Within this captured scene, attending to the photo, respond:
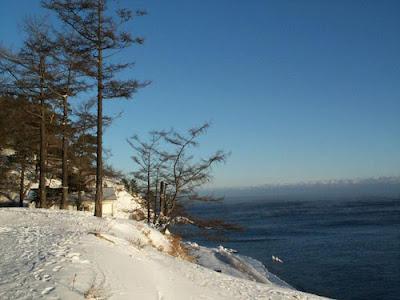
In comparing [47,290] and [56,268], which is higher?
[56,268]

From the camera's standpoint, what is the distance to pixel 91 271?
968 centimetres

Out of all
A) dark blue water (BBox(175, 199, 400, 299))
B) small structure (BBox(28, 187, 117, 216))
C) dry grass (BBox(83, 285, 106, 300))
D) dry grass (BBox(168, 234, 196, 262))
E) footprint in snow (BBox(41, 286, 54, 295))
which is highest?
small structure (BBox(28, 187, 117, 216))

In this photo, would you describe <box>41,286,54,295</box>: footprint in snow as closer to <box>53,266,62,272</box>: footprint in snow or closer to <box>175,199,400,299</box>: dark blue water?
<box>53,266,62,272</box>: footprint in snow

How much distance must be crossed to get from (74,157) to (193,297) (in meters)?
31.0

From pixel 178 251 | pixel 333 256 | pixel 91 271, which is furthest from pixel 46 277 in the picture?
pixel 333 256

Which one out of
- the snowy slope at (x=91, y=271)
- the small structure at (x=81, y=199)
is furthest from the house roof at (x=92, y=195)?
the snowy slope at (x=91, y=271)

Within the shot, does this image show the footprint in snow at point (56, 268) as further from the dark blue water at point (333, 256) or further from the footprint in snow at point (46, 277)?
the dark blue water at point (333, 256)

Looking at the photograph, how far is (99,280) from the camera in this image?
930cm

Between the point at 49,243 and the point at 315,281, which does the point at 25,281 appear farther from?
the point at 315,281

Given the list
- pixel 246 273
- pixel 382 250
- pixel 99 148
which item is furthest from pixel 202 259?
pixel 382 250

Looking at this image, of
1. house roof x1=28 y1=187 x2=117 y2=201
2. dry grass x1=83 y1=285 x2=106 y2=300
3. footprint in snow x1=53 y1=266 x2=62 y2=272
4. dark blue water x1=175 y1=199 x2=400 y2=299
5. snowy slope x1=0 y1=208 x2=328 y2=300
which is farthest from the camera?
house roof x1=28 y1=187 x2=117 y2=201

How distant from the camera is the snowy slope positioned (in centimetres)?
856

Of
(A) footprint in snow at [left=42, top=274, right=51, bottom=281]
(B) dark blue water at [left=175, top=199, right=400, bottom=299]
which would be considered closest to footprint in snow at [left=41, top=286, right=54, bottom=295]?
(A) footprint in snow at [left=42, top=274, right=51, bottom=281]

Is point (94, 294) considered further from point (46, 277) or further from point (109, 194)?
point (109, 194)
